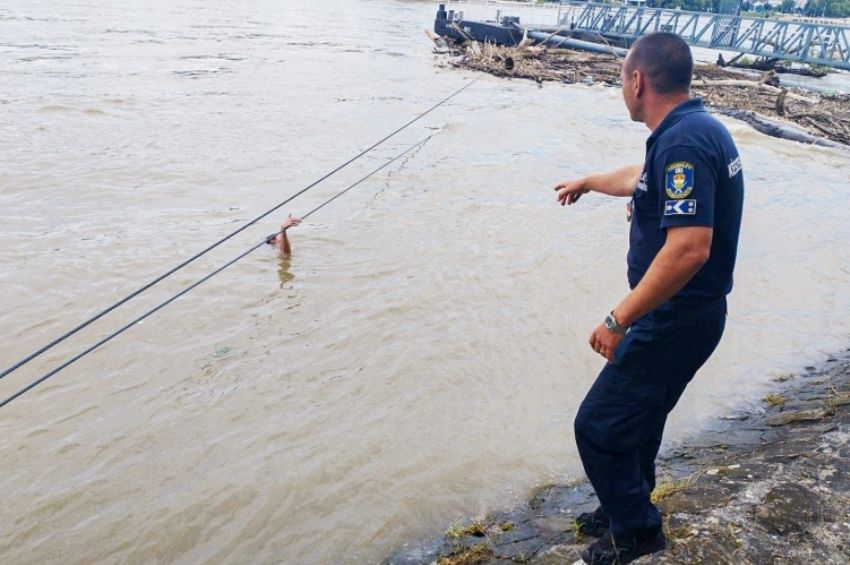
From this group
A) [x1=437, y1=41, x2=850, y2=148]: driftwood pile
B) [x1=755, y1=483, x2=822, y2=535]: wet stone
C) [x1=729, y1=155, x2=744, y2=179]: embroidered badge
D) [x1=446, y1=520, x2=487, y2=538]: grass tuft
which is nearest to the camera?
[x1=729, y1=155, x2=744, y2=179]: embroidered badge

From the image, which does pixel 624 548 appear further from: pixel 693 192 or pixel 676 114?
pixel 676 114

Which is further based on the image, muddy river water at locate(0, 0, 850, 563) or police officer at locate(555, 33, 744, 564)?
muddy river water at locate(0, 0, 850, 563)

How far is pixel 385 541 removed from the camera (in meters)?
3.62

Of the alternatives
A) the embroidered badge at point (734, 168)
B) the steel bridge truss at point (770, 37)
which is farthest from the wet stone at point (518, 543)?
the steel bridge truss at point (770, 37)

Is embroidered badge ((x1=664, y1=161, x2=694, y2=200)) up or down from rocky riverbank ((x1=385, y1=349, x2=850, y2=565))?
up

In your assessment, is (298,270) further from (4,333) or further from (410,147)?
(410,147)

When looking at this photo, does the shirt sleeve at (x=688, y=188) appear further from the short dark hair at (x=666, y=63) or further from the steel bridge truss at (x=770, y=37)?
the steel bridge truss at (x=770, y=37)

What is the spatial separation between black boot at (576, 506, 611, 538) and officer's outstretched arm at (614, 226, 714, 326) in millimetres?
1384

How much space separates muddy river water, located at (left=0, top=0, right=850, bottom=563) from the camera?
394 centimetres

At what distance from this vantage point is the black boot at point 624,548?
2693mm

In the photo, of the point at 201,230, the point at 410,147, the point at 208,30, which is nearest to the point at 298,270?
the point at 201,230

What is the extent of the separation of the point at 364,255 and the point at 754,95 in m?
17.5

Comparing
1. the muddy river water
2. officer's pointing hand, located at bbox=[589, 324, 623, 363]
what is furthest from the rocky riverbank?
officer's pointing hand, located at bbox=[589, 324, 623, 363]

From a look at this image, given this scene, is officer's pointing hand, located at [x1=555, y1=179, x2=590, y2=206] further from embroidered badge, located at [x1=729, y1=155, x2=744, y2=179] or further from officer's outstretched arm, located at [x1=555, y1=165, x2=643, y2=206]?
embroidered badge, located at [x1=729, y1=155, x2=744, y2=179]
